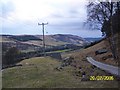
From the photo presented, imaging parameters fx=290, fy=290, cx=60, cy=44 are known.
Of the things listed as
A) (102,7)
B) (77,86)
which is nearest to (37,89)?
(77,86)

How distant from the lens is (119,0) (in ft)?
62.4

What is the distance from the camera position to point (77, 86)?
1648 cm

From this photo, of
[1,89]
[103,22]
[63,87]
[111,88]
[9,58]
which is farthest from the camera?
[9,58]

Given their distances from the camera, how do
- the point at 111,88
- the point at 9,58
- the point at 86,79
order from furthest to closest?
the point at 9,58
the point at 86,79
the point at 111,88

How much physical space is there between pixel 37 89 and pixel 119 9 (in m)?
7.80

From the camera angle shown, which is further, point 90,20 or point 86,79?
point 90,20

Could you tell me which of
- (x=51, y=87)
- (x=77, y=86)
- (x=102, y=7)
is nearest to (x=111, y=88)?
(x=77, y=86)

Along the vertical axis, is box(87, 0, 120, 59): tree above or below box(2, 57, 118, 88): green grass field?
above

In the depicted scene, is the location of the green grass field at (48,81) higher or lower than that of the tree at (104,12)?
lower

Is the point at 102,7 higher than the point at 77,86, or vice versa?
the point at 102,7

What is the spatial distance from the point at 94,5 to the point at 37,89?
722 centimetres

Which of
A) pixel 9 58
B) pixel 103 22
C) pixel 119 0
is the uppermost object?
pixel 119 0

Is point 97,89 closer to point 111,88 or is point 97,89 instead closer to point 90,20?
point 111,88

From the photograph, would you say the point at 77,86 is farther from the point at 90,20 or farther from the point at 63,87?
the point at 90,20
